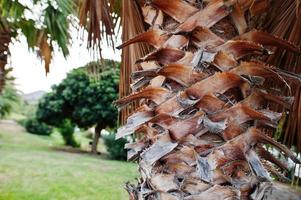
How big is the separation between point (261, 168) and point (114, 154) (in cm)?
1674

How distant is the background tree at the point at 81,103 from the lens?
1788cm

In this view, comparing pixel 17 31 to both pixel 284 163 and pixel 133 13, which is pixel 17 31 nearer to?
pixel 133 13

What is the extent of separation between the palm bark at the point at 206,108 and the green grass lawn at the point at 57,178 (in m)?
4.67

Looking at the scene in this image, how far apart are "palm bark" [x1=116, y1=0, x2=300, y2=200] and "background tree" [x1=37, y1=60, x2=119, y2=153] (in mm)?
15551

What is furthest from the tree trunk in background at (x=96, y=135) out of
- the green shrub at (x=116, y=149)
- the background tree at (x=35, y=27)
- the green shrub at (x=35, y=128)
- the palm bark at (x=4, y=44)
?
the palm bark at (x=4, y=44)

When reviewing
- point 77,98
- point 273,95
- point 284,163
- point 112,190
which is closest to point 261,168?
point 284,163

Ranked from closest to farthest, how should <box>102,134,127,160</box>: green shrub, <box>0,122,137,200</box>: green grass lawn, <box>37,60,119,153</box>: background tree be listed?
1. <box>0,122,137,200</box>: green grass lawn
2. <box>102,134,127,160</box>: green shrub
3. <box>37,60,119,153</box>: background tree

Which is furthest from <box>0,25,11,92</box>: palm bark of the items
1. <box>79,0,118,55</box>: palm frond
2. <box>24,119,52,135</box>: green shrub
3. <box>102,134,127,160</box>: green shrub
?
<box>24,119,52,135</box>: green shrub

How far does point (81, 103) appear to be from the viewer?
61.0 feet

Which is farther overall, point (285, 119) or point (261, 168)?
point (285, 119)

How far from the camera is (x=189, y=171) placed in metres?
1.43

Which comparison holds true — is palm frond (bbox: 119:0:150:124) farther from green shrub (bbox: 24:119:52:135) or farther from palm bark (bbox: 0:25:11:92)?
green shrub (bbox: 24:119:52:135)

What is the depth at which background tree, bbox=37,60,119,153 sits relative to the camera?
17.9 m

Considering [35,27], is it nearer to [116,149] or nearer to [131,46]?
[131,46]
